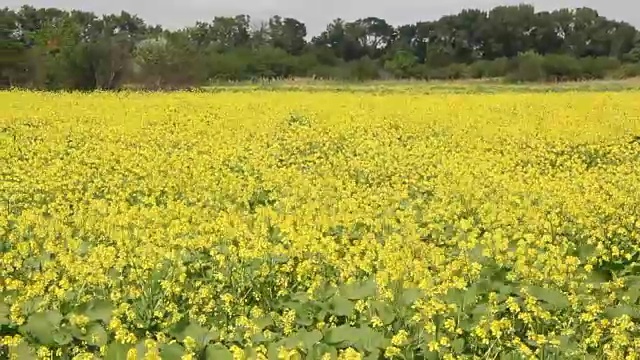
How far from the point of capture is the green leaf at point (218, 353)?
344 centimetres

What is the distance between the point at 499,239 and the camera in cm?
528

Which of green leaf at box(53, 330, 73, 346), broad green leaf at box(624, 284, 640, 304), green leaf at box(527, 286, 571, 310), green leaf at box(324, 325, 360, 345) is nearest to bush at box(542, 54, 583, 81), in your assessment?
broad green leaf at box(624, 284, 640, 304)

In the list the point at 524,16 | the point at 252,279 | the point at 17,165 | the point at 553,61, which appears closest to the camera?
the point at 252,279

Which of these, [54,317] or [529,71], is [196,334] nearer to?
[54,317]

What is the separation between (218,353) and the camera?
3.45m

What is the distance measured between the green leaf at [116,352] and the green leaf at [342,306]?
1.15 meters

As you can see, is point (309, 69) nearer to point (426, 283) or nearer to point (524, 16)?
point (524, 16)

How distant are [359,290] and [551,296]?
3.37ft

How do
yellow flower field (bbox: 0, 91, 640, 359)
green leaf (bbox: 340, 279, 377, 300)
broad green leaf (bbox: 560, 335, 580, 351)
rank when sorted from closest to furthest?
broad green leaf (bbox: 560, 335, 580, 351)
yellow flower field (bbox: 0, 91, 640, 359)
green leaf (bbox: 340, 279, 377, 300)

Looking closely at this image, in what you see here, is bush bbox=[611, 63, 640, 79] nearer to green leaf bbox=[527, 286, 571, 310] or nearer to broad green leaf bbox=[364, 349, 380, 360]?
green leaf bbox=[527, 286, 571, 310]

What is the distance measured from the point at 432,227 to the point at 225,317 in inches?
92.6

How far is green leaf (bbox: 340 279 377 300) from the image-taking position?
170 inches

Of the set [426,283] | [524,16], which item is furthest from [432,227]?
[524,16]

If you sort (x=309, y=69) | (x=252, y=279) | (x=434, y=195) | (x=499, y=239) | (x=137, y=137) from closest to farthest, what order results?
1. (x=252, y=279)
2. (x=499, y=239)
3. (x=434, y=195)
4. (x=137, y=137)
5. (x=309, y=69)
